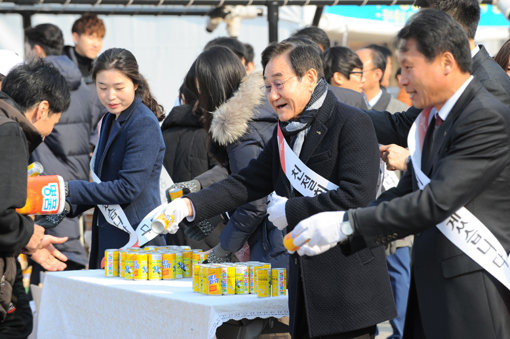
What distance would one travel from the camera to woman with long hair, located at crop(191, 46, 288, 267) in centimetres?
383

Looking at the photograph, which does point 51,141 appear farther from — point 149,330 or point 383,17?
point 383,17

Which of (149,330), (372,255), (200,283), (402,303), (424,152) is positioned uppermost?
(424,152)

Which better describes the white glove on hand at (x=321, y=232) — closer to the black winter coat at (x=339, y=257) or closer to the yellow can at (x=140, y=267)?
the black winter coat at (x=339, y=257)

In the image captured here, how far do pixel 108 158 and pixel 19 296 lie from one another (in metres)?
0.97

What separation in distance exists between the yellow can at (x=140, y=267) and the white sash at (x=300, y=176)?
0.99m

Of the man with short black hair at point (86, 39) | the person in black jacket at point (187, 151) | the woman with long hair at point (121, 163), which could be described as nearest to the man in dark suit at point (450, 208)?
the woman with long hair at point (121, 163)

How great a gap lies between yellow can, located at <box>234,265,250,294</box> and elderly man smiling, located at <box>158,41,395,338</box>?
0.33 metres

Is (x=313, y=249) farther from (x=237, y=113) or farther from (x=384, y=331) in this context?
(x=384, y=331)

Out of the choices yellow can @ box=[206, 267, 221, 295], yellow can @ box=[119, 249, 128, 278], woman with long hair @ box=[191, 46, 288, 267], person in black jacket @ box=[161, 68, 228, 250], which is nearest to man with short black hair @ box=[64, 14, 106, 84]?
person in black jacket @ box=[161, 68, 228, 250]

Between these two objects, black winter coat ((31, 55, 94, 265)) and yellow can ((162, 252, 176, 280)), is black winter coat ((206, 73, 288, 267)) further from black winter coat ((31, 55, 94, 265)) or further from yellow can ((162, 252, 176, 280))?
black winter coat ((31, 55, 94, 265))

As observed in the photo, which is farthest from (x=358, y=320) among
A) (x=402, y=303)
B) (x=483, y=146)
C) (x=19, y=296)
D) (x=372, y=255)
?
(x=402, y=303)

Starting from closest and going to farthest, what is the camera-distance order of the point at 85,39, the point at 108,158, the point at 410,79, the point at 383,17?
the point at 410,79 < the point at 108,158 < the point at 85,39 < the point at 383,17

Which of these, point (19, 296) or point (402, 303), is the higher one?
point (19, 296)

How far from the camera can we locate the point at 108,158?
442 centimetres
